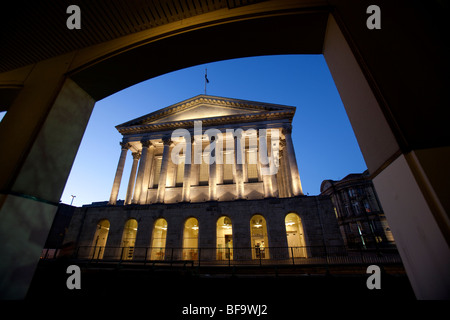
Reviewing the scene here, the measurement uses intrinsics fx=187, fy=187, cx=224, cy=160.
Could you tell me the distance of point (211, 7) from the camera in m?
3.03

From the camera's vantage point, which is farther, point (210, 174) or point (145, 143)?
point (145, 143)

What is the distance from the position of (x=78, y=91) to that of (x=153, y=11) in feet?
6.65

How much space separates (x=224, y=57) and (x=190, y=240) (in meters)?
21.4

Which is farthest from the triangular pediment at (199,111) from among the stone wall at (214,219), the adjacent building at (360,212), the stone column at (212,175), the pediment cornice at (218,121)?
the adjacent building at (360,212)

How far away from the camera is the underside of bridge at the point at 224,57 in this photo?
1684 millimetres

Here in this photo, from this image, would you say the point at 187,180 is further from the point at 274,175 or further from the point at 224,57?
the point at 224,57

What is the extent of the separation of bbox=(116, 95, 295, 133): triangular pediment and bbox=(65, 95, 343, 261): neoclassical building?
0.13m

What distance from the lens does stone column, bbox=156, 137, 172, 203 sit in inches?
860

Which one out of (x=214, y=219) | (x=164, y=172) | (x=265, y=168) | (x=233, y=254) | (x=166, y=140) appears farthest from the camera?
(x=166, y=140)

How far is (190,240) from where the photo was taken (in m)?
21.5

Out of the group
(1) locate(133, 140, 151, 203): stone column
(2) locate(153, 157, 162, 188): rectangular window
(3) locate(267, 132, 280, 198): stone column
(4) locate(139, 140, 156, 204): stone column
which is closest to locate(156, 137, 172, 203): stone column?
(4) locate(139, 140, 156, 204): stone column

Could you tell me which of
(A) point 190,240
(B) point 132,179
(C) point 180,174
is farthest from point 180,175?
(A) point 190,240

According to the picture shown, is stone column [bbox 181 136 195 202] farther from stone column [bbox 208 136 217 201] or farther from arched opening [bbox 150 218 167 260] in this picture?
arched opening [bbox 150 218 167 260]

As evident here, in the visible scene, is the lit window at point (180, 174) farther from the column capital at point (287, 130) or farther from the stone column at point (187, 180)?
the column capital at point (287, 130)
